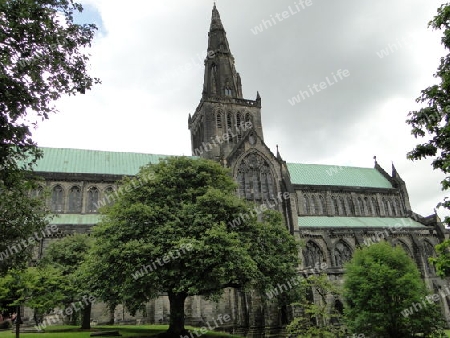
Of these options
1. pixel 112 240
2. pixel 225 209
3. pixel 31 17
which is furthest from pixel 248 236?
pixel 31 17

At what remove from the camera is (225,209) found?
24875 mm

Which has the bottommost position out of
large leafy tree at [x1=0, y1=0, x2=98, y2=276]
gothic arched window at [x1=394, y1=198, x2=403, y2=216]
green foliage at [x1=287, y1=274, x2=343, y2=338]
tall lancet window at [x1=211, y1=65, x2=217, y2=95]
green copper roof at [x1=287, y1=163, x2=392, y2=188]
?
green foliage at [x1=287, y1=274, x2=343, y2=338]

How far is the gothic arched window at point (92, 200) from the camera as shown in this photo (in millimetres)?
42875

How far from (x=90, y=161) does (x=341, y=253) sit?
1270 inches

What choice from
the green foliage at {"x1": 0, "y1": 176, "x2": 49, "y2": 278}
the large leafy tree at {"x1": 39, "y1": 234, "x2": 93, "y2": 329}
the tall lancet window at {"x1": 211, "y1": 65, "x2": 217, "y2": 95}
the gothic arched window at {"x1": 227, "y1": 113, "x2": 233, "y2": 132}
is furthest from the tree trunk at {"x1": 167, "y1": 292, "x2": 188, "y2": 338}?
Result: the tall lancet window at {"x1": 211, "y1": 65, "x2": 217, "y2": 95}

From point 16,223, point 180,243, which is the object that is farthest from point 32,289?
point 16,223

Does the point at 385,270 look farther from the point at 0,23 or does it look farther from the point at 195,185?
the point at 0,23

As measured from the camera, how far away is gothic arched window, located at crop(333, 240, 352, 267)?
1884 inches

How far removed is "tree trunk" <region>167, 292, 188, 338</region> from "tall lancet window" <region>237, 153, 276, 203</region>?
20.5 m

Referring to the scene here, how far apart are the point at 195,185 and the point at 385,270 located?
1689cm

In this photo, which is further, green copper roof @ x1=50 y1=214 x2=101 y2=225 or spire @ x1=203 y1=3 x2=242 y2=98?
spire @ x1=203 y1=3 x2=242 y2=98

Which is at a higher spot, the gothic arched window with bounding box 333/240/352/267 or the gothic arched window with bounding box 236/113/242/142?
the gothic arched window with bounding box 236/113/242/142

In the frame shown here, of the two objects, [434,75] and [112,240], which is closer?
[434,75]

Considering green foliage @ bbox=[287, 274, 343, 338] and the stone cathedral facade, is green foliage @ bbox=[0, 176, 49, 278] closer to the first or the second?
green foliage @ bbox=[287, 274, 343, 338]
